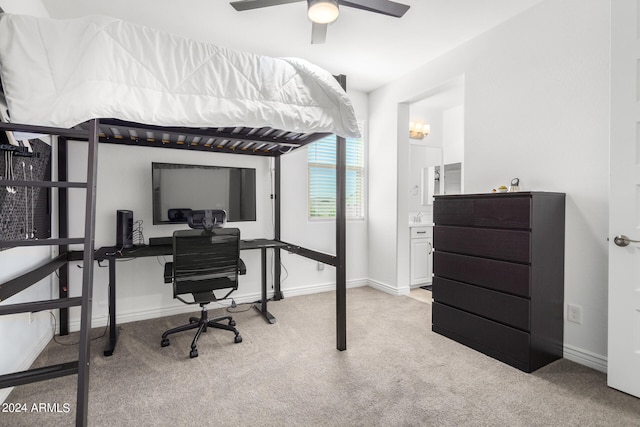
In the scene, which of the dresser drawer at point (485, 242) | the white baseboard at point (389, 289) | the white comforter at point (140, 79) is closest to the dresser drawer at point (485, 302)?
the dresser drawer at point (485, 242)

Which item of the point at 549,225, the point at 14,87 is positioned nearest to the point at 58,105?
the point at 14,87

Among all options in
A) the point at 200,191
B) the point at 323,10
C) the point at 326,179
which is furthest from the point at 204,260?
the point at 326,179

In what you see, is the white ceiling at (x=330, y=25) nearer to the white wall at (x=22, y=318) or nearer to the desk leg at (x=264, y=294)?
the white wall at (x=22, y=318)

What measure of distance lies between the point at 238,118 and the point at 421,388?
79.1 inches

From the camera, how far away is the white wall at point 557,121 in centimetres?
230

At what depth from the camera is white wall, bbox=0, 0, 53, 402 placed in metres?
2.00

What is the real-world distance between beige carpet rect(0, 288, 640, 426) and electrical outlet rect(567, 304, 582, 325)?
310mm

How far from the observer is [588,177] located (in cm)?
235

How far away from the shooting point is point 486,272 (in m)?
2.57

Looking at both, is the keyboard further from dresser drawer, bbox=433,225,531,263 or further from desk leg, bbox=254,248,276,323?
dresser drawer, bbox=433,225,531,263

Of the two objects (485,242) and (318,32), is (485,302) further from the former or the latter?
(318,32)

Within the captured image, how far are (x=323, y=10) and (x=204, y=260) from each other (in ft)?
6.54

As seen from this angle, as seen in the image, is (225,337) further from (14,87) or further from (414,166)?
(414,166)

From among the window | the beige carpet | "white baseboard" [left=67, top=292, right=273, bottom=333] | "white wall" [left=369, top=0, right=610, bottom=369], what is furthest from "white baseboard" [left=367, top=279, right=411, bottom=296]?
"white baseboard" [left=67, top=292, right=273, bottom=333]
